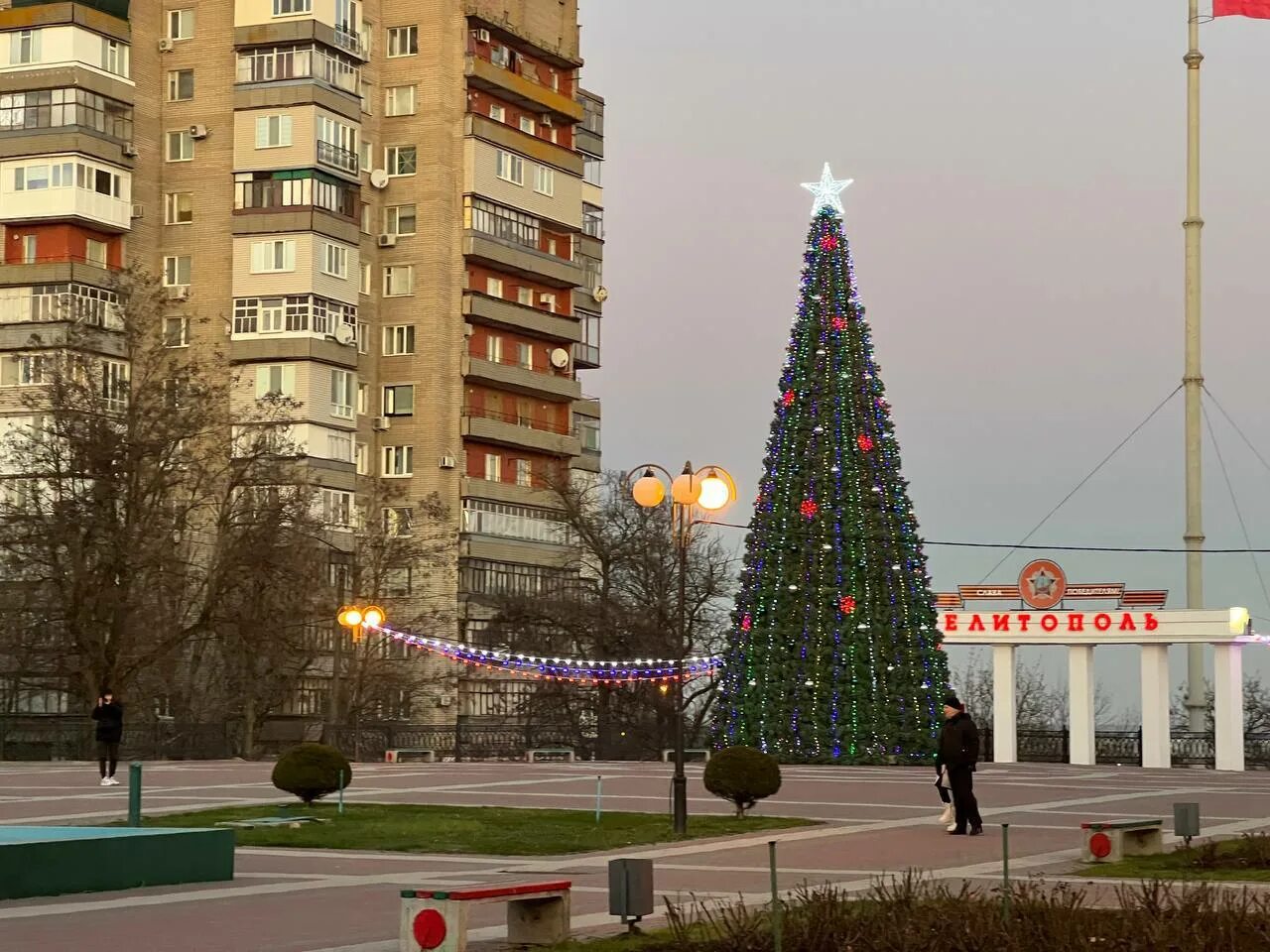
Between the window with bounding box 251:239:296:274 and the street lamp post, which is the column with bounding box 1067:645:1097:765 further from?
the window with bounding box 251:239:296:274

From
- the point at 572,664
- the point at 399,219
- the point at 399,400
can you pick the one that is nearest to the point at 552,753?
the point at 572,664

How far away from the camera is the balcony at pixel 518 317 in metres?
89.8

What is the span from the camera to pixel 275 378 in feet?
273

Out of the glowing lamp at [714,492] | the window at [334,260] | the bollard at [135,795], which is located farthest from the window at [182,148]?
the bollard at [135,795]

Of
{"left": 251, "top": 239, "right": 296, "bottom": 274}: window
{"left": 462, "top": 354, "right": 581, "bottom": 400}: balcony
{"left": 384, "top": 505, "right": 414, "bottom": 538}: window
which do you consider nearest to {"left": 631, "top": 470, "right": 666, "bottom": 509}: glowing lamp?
{"left": 384, "top": 505, "right": 414, "bottom": 538}: window

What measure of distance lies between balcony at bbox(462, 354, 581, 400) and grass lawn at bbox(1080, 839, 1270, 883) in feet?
224

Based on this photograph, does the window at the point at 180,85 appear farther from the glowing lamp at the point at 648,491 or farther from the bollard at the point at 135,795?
the bollard at the point at 135,795

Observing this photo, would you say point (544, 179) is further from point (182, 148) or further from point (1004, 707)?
point (1004, 707)

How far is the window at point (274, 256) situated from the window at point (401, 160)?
26.0ft

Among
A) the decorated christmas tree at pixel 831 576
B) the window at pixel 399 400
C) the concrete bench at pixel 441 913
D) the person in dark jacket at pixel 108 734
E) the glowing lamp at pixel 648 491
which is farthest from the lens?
the window at pixel 399 400

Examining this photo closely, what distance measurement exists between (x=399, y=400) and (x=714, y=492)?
61954 mm

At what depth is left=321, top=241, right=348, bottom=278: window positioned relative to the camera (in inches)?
3305

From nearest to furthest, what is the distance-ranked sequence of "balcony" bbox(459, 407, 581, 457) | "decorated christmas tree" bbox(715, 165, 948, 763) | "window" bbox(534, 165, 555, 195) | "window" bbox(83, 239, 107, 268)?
"decorated christmas tree" bbox(715, 165, 948, 763) < "window" bbox(83, 239, 107, 268) < "balcony" bbox(459, 407, 581, 457) < "window" bbox(534, 165, 555, 195)

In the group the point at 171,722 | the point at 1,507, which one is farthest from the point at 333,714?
the point at 1,507
